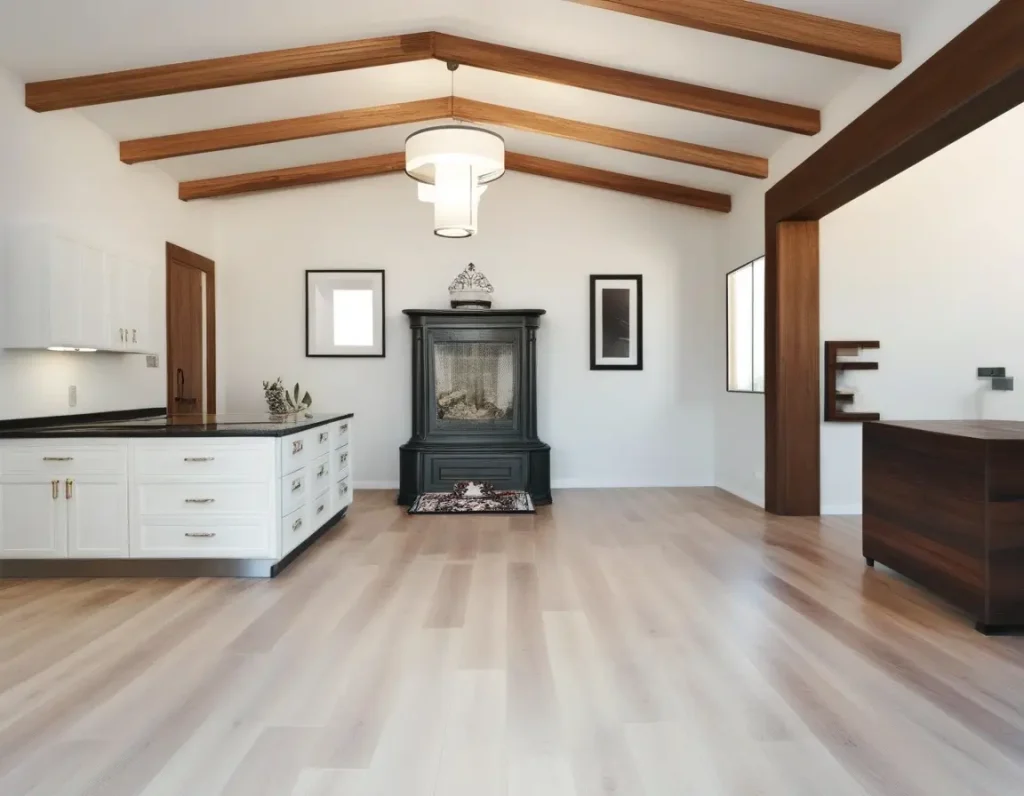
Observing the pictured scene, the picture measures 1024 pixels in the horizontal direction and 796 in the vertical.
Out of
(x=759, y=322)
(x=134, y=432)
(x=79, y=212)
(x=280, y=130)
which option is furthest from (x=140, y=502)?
(x=759, y=322)

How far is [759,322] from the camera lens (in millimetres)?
5953

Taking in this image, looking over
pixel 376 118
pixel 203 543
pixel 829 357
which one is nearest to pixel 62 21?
pixel 376 118

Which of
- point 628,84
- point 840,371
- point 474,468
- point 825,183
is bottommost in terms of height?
point 474,468

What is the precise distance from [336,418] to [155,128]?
240 centimetres

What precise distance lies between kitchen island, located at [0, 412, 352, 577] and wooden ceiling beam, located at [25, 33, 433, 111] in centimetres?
194

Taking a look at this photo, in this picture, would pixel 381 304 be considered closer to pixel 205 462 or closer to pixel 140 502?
pixel 205 462

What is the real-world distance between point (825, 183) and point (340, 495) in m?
3.82

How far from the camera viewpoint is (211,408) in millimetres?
6684

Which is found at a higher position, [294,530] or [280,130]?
[280,130]

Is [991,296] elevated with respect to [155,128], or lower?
lower

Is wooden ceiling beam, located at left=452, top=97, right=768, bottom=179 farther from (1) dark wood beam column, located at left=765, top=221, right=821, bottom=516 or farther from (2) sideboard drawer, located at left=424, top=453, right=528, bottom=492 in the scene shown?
(2) sideboard drawer, located at left=424, top=453, right=528, bottom=492

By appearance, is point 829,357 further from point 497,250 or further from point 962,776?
point 962,776

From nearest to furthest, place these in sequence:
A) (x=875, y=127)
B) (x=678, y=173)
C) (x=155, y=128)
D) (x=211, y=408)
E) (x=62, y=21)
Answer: (x=62, y=21) → (x=875, y=127) → (x=155, y=128) → (x=678, y=173) → (x=211, y=408)

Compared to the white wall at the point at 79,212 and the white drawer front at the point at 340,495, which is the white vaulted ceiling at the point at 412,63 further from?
the white drawer front at the point at 340,495
